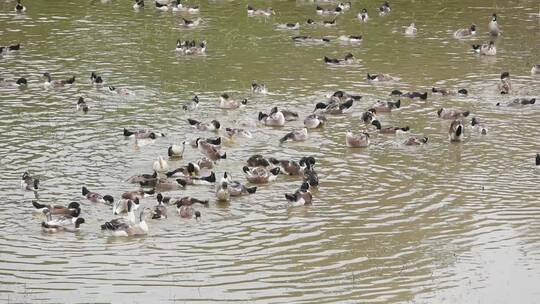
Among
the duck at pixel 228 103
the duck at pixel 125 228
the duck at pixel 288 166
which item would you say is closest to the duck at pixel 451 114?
the duck at pixel 228 103

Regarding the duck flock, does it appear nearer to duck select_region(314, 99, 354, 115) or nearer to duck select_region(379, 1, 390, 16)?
duck select_region(314, 99, 354, 115)

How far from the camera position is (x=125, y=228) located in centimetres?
1839

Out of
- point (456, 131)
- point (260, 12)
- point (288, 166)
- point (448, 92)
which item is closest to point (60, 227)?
point (288, 166)

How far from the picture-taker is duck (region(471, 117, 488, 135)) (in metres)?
25.2

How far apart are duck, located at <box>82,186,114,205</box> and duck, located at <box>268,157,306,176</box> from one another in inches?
156

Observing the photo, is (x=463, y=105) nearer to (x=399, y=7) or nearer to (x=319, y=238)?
(x=319, y=238)

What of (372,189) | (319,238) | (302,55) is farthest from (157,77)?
(319,238)

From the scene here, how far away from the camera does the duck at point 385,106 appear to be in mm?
26969

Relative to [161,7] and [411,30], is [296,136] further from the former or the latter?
[161,7]

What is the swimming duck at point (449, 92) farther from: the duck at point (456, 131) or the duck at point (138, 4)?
the duck at point (138, 4)

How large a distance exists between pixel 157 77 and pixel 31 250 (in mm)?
13195

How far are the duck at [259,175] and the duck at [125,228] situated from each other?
332 cm

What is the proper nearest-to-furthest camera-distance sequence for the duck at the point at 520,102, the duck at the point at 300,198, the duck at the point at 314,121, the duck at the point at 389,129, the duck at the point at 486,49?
1. the duck at the point at 300,198
2. the duck at the point at 389,129
3. the duck at the point at 314,121
4. the duck at the point at 520,102
5. the duck at the point at 486,49

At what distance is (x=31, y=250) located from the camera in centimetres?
1770
